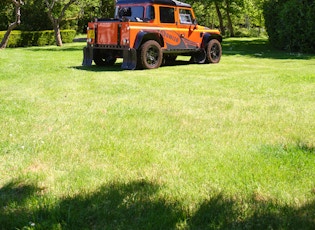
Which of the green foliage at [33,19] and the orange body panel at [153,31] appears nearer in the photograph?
the orange body panel at [153,31]

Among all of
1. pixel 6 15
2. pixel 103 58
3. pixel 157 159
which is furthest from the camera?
pixel 6 15

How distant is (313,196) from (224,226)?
89cm

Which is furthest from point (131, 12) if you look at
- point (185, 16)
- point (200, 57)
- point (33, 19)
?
point (33, 19)

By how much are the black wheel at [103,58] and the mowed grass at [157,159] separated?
5.35 meters

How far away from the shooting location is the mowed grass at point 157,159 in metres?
2.94

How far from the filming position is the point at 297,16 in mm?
18953

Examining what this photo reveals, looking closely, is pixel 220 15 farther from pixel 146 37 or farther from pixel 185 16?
pixel 146 37

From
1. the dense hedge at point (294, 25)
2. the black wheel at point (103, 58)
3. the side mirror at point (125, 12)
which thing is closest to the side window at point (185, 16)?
the side mirror at point (125, 12)

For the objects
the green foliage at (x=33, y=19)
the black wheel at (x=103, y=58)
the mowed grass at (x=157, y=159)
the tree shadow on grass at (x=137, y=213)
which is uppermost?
the green foliage at (x=33, y=19)

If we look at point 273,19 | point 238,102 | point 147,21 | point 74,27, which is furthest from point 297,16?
point 74,27

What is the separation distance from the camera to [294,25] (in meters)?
19.4

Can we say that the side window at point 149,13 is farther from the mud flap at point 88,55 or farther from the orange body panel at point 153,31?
the mud flap at point 88,55

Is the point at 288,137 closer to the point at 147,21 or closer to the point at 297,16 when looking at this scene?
the point at 147,21

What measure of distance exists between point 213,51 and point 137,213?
11.7m
